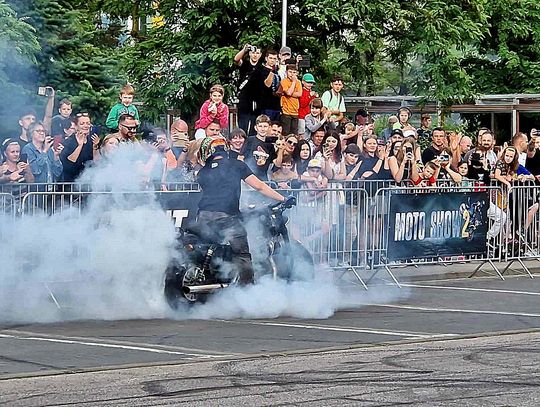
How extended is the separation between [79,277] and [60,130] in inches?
116

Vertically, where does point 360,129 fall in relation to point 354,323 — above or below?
above

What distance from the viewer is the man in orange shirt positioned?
17000 mm

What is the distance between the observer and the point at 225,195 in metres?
12.1

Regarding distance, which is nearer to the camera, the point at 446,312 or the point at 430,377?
the point at 430,377

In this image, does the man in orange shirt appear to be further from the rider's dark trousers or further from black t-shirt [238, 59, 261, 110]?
the rider's dark trousers

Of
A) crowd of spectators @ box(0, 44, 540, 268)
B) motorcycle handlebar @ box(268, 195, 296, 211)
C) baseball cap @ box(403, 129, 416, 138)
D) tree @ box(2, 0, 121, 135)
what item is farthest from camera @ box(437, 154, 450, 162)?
motorcycle handlebar @ box(268, 195, 296, 211)

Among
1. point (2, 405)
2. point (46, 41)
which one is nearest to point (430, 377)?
point (2, 405)

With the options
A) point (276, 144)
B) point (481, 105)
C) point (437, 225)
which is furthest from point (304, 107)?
point (481, 105)

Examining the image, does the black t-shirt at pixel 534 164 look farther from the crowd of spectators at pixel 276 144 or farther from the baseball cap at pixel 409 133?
the baseball cap at pixel 409 133

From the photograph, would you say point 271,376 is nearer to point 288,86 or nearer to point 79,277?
point 79,277

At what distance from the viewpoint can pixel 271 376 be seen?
866 centimetres

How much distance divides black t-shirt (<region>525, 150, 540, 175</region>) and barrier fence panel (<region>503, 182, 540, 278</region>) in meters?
1.51

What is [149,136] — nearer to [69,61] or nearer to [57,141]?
[57,141]

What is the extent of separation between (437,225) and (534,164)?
3736 mm
